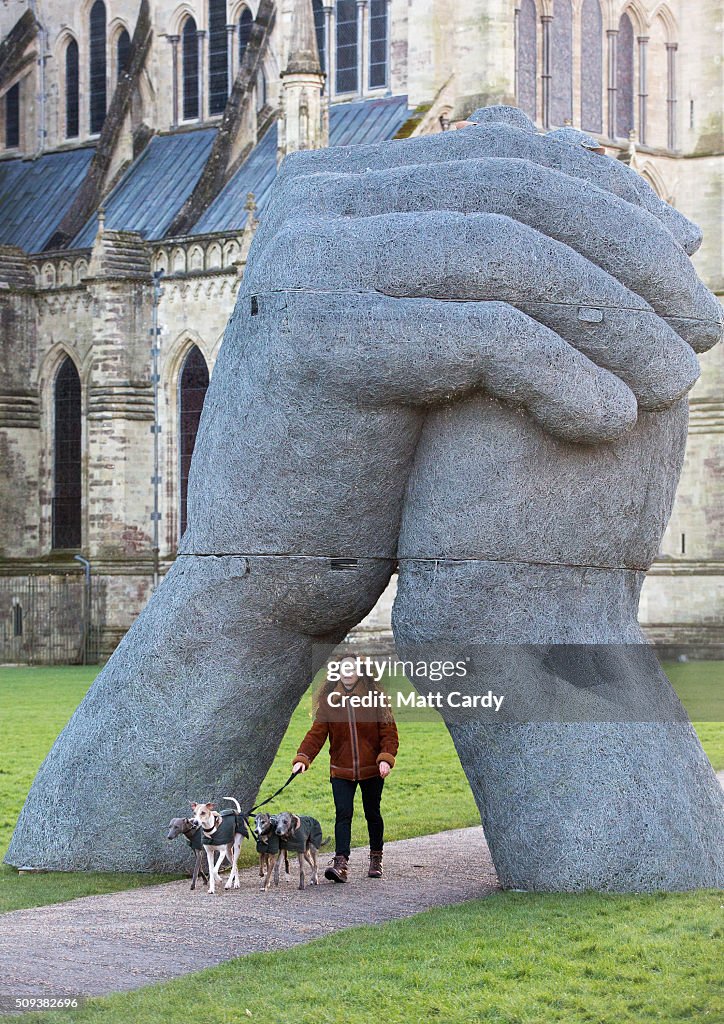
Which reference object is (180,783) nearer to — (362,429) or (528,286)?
(362,429)

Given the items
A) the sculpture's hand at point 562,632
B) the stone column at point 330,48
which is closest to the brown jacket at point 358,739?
the sculpture's hand at point 562,632

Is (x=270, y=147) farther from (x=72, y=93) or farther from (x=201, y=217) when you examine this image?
(x=72, y=93)

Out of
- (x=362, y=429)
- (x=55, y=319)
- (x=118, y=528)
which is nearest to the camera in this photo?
(x=362, y=429)

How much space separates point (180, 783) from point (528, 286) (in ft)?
10.2

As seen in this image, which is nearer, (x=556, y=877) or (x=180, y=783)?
(x=556, y=877)

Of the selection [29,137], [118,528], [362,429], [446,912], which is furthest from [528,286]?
[29,137]

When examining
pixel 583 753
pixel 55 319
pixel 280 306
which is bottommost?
pixel 583 753

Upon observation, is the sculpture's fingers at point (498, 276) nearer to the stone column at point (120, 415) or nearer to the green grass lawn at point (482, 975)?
the green grass lawn at point (482, 975)

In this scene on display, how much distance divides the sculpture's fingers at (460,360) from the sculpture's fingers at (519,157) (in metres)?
0.96

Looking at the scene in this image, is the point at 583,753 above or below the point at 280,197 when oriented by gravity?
below

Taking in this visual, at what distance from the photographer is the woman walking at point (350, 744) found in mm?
10617

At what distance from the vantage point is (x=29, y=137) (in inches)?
1901

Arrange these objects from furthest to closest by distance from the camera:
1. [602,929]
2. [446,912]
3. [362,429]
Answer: [362,429], [446,912], [602,929]

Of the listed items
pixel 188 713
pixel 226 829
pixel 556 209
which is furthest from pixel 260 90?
pixel 226 829
